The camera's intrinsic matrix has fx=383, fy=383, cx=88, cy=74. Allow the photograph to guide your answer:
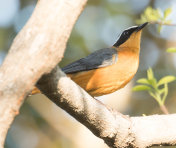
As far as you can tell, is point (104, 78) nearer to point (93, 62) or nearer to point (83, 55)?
point (93, 62)

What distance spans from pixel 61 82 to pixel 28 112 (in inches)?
237

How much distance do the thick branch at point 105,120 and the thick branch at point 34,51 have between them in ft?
0.61

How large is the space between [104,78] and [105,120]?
1.73 metres

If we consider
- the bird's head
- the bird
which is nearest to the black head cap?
the bird's head

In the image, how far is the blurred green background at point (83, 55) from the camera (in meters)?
8.34

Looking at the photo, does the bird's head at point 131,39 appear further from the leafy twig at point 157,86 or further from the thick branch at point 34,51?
the thick branch at point 34,51

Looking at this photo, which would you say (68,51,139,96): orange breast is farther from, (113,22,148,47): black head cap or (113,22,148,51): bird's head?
(113,22,148,47): black head cap

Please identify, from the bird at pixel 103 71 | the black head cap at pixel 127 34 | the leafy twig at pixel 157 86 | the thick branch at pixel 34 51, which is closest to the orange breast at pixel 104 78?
the bird at pixel 103 71

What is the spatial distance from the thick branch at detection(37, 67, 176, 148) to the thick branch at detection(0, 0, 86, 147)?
0.19m

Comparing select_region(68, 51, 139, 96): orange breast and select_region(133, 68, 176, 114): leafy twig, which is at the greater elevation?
select_region(133, 68, 176, 114): leafy twig

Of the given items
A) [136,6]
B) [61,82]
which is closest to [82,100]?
[61,82]

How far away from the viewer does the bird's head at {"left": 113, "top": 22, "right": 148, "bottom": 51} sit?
6.45 metres

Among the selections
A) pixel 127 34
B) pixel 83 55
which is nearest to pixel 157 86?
pixel 127 34

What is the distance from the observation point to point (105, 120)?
378 cm
